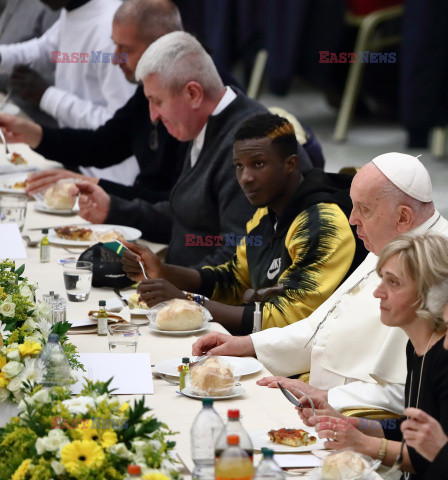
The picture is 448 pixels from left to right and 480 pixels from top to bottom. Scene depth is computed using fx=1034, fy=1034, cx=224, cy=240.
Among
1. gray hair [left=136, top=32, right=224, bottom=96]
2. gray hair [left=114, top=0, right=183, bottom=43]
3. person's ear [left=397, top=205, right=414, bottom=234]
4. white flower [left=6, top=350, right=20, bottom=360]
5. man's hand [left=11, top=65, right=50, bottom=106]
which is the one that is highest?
gray hair [left=114, top=0, right=183, bottom=43]

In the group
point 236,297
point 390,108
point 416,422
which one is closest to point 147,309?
point 236,297

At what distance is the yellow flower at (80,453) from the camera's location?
1.81 m

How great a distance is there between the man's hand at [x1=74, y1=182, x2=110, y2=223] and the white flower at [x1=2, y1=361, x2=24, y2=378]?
2467 millimetres

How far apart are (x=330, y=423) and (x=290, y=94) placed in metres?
9.04

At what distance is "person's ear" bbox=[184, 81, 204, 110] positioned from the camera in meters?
4.33

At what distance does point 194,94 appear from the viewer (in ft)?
14.3

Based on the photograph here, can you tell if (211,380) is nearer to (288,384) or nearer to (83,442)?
(288,384)

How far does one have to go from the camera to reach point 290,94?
11109 millimetres

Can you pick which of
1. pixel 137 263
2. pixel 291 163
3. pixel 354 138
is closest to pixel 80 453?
pixel 137 263

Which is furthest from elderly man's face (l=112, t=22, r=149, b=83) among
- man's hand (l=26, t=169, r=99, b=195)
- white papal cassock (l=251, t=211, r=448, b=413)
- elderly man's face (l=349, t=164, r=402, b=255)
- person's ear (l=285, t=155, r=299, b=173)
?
elderly man's face (l=349, t=164, r=402, b=255)

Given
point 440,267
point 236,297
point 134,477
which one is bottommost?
point 236,297

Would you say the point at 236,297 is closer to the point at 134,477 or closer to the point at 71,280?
the point at 71,280

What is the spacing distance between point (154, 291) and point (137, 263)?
32cm

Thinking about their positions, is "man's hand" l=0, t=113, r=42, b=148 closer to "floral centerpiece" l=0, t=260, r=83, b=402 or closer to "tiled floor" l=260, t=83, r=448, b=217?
"floral centerpiece" l=0, t=260, r=83, b=402
